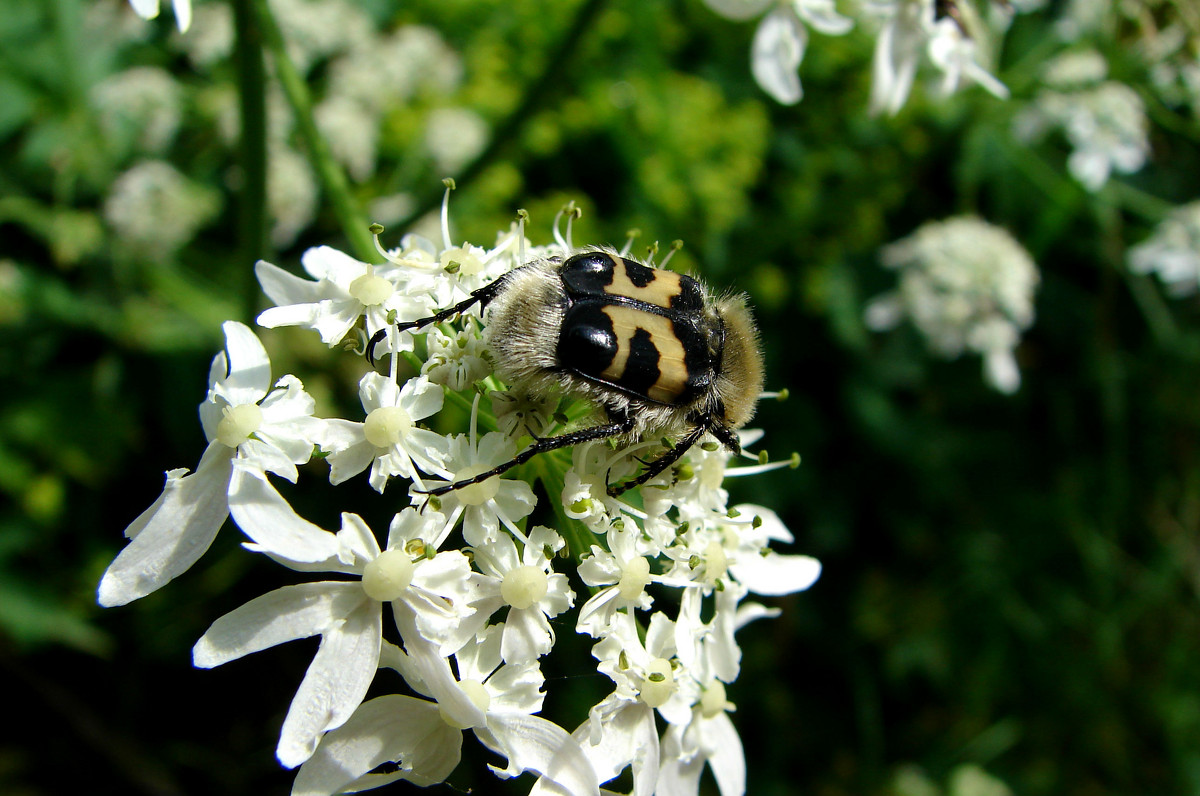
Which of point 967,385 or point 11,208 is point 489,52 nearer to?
point 11,208

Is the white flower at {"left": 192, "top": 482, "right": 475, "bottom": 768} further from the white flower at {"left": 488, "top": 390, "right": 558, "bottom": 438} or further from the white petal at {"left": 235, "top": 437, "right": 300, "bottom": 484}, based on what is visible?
the white flower at {"left": 488, "top": 390, "right": 558, "bottom": 438}

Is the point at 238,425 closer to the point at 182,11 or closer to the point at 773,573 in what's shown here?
the point at 182,11

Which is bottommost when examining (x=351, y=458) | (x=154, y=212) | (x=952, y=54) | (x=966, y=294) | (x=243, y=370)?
(x=966, y=294)

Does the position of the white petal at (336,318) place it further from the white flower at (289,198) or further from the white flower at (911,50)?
the white flower at (289,198)

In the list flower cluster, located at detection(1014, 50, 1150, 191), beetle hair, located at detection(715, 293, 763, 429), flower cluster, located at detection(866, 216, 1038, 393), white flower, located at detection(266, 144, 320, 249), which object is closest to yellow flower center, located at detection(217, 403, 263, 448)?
beetle hair, located at detection(715, 293, 763, 429)

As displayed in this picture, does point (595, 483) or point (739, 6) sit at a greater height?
point (739, 6)

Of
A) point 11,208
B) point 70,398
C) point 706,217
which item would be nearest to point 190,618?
point 70,398

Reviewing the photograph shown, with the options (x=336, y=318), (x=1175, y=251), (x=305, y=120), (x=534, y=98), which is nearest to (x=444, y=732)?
(x=336, y=318)
